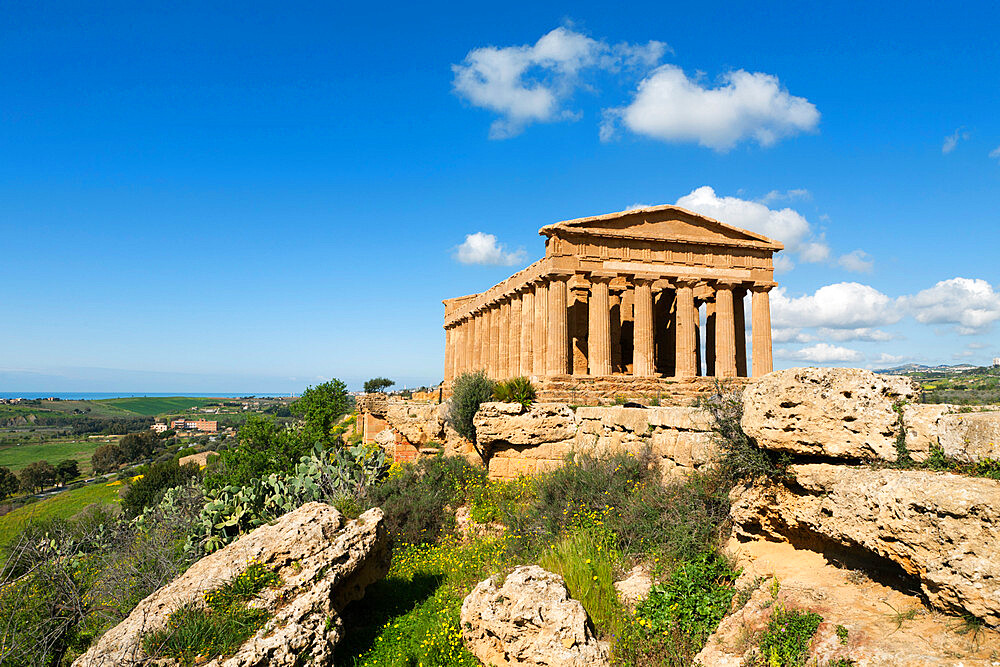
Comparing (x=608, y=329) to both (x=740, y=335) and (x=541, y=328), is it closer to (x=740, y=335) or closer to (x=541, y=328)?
(x=541, y=328)

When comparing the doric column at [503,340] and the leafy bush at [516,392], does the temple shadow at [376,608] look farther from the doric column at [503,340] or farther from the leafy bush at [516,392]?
the doric column at [503,340]

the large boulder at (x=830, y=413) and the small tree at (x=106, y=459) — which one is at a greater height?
the large boulder at (x=830, y=413)

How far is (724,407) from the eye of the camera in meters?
7.56

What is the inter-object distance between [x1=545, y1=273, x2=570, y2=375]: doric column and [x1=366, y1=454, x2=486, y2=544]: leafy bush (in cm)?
712

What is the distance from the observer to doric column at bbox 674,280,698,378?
23.6m

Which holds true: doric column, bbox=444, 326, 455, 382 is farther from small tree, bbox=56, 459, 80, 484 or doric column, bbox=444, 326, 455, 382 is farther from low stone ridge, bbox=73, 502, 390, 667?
small tree, bbox=56, 459, 80, 484

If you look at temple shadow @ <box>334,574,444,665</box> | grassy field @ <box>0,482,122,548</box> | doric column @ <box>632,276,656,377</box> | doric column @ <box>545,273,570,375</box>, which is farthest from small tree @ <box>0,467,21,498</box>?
temple shadow @ <box>334,574,444,665</box>

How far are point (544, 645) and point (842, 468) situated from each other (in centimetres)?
364

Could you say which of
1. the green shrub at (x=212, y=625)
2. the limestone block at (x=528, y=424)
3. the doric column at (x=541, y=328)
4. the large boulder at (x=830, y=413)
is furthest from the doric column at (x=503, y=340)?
the green shrub at (x=212, y=625)

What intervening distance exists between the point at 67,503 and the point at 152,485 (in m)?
12.4

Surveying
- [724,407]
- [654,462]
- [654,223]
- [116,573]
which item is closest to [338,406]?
[654,223]

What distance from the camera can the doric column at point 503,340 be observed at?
27422mm

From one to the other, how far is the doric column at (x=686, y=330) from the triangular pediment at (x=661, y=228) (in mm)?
2097

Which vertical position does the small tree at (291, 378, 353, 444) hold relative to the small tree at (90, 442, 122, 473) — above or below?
above
